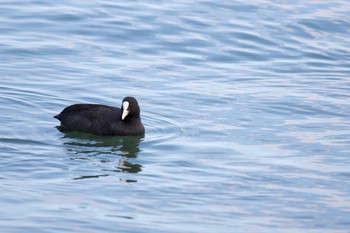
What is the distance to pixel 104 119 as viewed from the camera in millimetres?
15766

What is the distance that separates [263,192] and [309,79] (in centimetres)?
746

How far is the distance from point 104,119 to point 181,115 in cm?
160

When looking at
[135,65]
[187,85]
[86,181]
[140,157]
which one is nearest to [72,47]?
[135,65]

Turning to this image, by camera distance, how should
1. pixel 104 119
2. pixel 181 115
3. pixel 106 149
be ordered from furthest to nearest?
pixel 181 115 < pixel 104 119 < pixel 106 149

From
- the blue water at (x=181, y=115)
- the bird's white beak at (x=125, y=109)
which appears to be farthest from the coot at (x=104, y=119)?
the blue water at (x=181, y=115)

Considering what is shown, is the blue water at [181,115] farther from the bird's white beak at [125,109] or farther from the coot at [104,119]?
the bird's white beak at [125,109]

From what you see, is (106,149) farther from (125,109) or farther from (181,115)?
(181,115)

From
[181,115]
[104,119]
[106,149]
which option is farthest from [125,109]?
[181,115]

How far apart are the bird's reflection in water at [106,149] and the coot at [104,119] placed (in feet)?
0.32

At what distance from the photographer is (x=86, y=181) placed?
42.4 feet

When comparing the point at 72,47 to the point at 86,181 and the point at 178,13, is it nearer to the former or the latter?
the point at 178,13

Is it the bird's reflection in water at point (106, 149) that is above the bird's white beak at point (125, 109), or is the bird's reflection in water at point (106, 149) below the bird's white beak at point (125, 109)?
below

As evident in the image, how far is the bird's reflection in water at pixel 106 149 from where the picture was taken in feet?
45.8

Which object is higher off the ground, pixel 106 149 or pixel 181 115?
pixel 181 115
